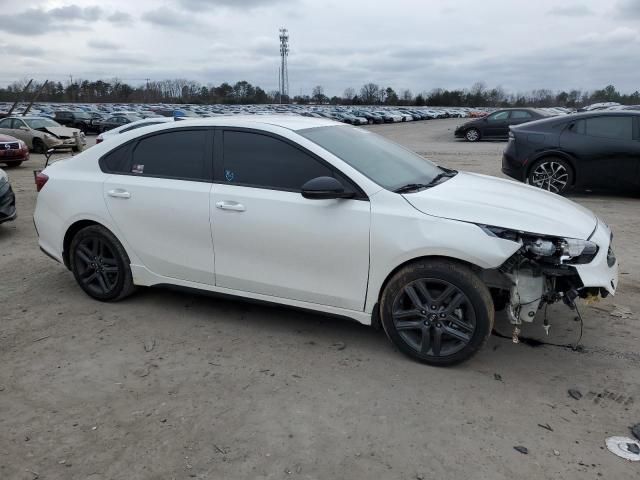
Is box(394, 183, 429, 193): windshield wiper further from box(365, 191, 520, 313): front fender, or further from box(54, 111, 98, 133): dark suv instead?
box(54, 111, 98, 133): dark suv

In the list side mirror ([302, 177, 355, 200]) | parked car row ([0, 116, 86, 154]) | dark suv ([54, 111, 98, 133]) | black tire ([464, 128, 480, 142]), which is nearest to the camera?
side mirror ([302, 177, 355, 200])

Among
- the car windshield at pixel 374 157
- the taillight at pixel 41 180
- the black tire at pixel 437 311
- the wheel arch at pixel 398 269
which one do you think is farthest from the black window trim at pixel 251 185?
the taillight at pixel 41 180

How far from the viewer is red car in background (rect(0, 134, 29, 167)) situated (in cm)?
1508

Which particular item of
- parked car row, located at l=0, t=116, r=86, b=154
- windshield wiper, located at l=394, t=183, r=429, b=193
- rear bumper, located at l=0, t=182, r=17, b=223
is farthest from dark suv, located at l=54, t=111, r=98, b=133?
windshield wiper, located at l=394, t=183, r=429, b=193

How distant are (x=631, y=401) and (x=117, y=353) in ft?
11.3

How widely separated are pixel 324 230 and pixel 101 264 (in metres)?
2.25

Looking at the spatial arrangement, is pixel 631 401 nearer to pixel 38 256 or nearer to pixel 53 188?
pixel 53 188

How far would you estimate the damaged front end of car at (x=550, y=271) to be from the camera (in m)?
3.44

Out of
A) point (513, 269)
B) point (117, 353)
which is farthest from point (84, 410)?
point (513, 269)

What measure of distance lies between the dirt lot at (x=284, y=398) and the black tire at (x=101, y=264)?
0.17 metres

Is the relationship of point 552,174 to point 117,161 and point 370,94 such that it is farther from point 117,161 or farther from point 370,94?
point 370,94

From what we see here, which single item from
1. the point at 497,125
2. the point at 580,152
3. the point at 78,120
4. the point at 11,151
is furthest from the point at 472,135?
the point at 78,120

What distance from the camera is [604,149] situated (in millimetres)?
8977

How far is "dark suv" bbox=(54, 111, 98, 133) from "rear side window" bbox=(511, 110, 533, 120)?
24.3m
